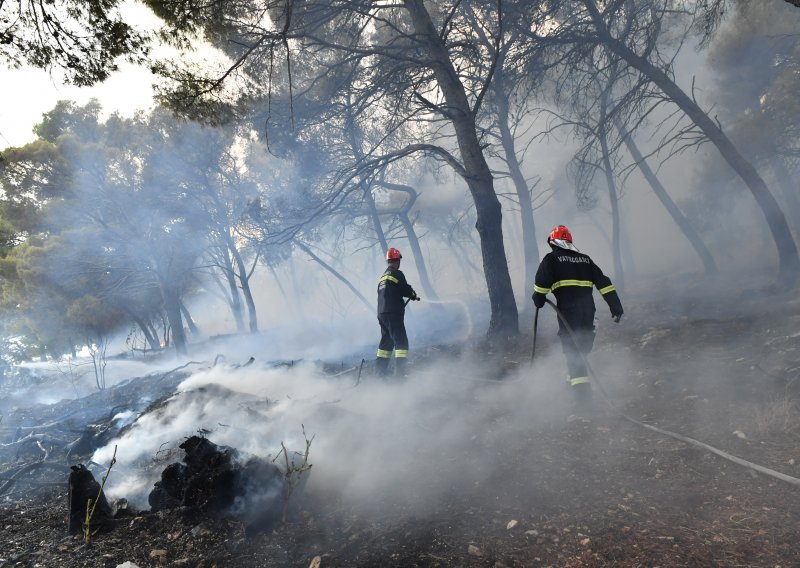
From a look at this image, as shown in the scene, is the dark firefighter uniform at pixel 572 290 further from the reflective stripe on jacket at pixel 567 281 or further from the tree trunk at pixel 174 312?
the tree trunk at pixel 174 312

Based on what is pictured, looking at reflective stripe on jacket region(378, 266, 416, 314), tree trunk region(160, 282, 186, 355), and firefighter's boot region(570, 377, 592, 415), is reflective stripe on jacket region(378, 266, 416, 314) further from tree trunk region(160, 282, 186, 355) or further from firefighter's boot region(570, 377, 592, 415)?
tree trunk region(160, 282, 186, 355)

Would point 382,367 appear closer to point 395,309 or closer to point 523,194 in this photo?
point 395,309

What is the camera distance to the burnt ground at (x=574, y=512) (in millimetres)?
2498

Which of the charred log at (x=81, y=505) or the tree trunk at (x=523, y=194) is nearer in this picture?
the charred log at (x=81, y=505)

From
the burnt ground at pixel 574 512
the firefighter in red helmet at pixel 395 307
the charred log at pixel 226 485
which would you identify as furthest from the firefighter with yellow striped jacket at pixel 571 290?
the charred log at pixel 226 485

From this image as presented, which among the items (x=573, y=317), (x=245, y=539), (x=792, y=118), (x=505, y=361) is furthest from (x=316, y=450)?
(x=792, y=118)

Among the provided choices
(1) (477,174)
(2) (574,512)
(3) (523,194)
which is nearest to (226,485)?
(2) (574,512)

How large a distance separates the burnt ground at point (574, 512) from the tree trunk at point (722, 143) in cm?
490

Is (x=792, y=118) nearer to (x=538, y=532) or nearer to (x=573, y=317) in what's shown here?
(x=573, y=317)

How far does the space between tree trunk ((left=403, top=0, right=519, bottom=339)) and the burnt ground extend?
3544 mm

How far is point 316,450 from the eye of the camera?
4.17 m

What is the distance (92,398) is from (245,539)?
35.1ft

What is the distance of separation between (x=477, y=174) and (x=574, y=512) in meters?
5.97

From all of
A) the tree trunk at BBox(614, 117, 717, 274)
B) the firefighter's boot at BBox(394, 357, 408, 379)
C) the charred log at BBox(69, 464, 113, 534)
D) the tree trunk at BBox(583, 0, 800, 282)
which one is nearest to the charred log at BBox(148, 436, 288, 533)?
the charred log at BBox(69, 464, 113, 534)
